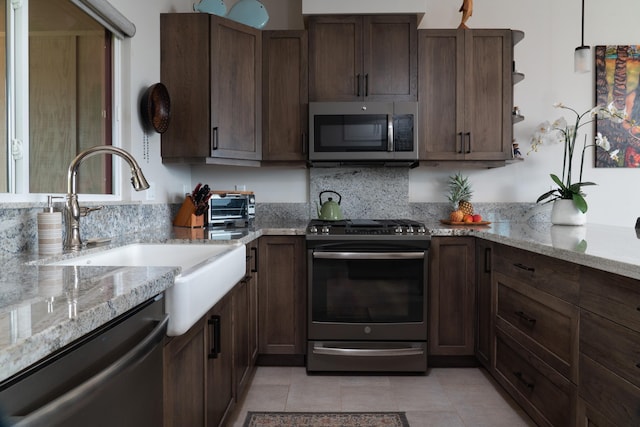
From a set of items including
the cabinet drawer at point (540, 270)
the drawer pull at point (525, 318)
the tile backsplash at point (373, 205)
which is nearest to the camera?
the cabinet drawer at point (540, 270)

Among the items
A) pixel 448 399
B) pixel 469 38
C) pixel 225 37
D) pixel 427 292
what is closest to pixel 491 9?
pixel 469 38

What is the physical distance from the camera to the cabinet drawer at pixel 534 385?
1.60 m

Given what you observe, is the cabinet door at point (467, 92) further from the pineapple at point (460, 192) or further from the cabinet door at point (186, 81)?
the cabinet door at point (186, 81)

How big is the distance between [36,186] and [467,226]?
8.09 feet

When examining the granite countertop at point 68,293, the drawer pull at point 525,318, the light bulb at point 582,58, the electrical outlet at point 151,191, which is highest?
the light bulb at point 582,58

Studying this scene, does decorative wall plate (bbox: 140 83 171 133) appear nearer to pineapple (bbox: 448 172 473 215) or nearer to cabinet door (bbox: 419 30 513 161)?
cabinet door (bbox: 419 30 513 161)

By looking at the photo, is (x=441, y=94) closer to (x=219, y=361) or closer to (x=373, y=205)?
(x=373, y=205)

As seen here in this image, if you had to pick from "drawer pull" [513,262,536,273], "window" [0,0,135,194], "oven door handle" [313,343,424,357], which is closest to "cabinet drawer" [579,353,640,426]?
"drawer pull" [513,262,536,273]

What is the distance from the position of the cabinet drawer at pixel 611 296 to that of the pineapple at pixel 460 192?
1.54 metres

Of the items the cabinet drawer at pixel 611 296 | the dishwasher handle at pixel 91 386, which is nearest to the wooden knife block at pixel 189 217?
the dishwasher handle at pixel 91 386

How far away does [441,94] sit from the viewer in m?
2.81

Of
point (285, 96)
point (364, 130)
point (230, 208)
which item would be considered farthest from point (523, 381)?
point (285, 96)

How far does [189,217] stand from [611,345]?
6.93 ft

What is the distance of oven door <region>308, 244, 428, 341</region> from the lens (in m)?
2.50
